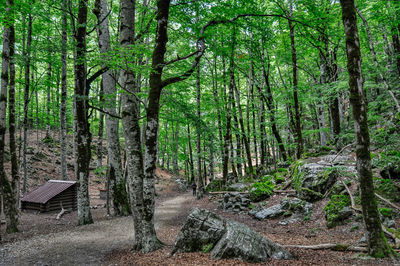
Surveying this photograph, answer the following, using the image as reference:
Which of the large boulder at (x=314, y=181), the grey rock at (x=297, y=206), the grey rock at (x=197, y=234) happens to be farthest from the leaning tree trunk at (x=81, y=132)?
the large boulder at (x=314, y=181)

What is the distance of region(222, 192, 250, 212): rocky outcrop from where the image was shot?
1199 centimetres

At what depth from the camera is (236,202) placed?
40.5 ft

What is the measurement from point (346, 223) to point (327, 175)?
2.61 meters

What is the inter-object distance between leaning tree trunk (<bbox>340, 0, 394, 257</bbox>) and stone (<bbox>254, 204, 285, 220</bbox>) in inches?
215

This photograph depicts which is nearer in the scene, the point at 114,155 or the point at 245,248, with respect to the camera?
the point at 245,248

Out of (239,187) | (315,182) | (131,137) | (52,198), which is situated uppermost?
(131,137)

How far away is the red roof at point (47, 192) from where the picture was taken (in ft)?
43.2

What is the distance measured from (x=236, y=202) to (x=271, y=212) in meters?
2.62

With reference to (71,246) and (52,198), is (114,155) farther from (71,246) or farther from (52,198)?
(52,198)

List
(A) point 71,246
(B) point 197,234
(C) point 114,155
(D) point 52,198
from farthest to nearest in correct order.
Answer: (D) point 52,198 → (C) point 114,155 → (A) point 71,246 → (B) point 197,234

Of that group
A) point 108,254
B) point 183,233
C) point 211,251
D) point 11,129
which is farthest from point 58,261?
point 11,129

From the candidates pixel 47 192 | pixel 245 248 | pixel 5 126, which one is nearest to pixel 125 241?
pixel 245 248

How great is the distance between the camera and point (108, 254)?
6.29 meters

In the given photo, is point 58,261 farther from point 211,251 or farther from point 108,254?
point 211,251
